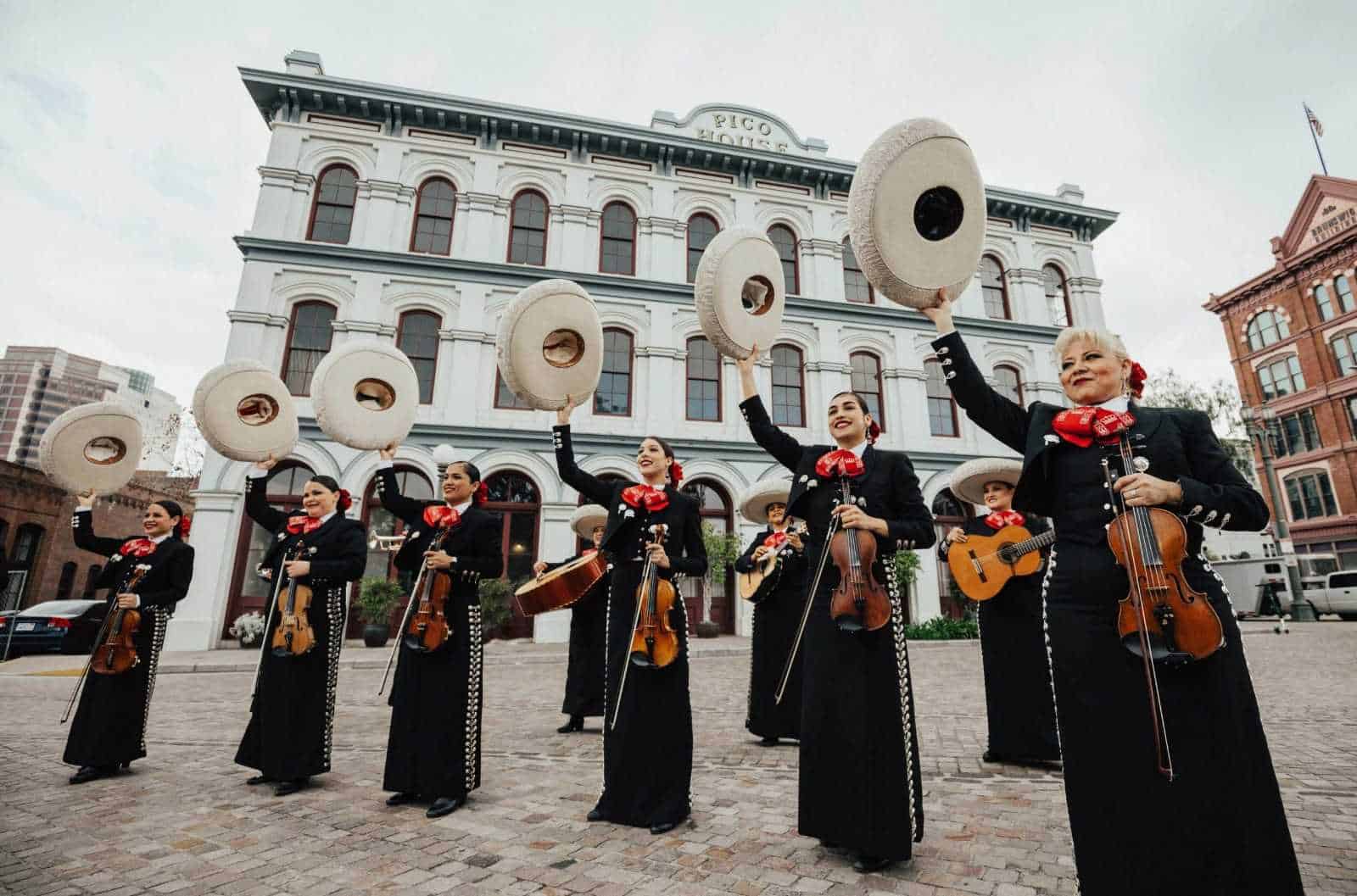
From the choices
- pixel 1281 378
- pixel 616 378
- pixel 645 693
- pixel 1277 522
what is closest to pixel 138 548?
pixel 645 693

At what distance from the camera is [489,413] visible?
1560cm

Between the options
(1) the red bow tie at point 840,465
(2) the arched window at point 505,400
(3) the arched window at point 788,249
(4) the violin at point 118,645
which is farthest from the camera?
(3) the arched window at point 788,249

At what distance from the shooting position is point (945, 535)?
16.7m

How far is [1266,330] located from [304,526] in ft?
152

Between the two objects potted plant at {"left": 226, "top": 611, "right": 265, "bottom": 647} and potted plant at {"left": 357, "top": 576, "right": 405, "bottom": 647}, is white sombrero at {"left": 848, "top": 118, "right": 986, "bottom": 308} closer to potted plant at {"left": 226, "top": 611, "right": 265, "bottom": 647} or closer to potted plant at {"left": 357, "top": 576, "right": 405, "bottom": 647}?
potted plant at {"left": 357, "top": 576, "right": 405, "bottom": 647}

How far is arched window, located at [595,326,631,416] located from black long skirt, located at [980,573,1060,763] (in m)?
12.0

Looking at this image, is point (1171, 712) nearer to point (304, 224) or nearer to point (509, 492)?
point (509, 492)

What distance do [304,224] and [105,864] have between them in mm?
16357

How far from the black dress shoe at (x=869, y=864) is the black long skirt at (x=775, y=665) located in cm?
250

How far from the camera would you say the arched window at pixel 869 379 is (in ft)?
59.9

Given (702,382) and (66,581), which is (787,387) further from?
(66,581)

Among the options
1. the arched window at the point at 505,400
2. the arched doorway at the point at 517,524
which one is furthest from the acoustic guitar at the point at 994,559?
the arched window at the point at 505,400

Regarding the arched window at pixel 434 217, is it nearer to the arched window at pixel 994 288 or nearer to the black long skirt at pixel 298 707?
the black long skirt at pixel 298 707

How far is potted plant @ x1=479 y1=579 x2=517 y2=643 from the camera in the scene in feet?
46.2
